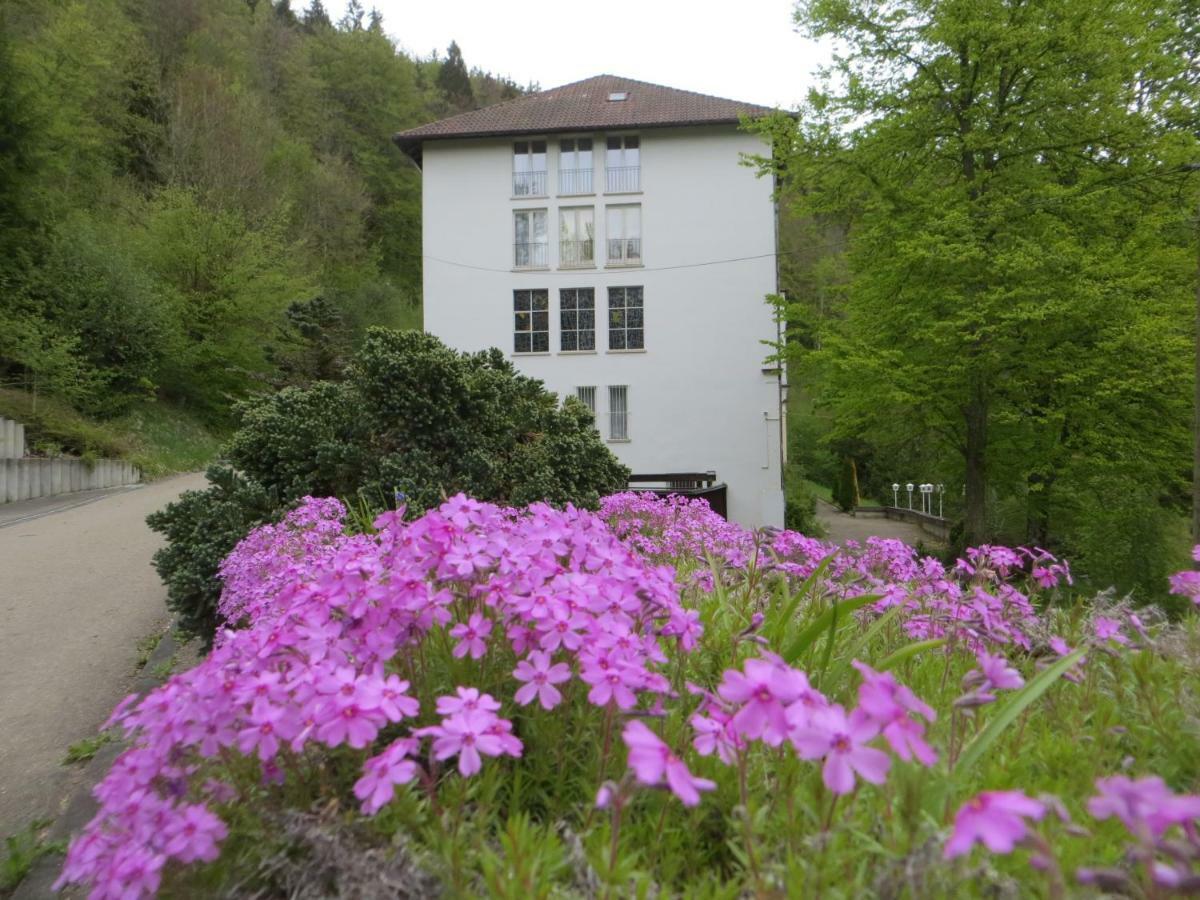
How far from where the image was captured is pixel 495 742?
1.08 meters

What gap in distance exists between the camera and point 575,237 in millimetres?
23234

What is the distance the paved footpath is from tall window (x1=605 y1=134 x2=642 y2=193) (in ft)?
54.6

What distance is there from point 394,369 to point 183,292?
25.5m

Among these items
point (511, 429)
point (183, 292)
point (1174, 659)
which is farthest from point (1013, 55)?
point (183, 292)

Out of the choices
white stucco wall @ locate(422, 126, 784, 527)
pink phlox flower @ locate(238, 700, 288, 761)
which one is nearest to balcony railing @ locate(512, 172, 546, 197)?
white stucco wall @ locate(422, 126, 784, 527)

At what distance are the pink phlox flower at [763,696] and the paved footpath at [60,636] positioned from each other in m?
3.42

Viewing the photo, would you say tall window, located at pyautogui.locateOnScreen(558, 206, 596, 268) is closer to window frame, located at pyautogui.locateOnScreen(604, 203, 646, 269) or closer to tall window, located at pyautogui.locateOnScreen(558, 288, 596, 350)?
window frame, located at pyautogui.locateOnScreen(604, 203, 646, 269)

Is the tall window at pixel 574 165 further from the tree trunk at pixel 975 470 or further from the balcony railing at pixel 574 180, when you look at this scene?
Result: the tree trunk at pixel 975 470

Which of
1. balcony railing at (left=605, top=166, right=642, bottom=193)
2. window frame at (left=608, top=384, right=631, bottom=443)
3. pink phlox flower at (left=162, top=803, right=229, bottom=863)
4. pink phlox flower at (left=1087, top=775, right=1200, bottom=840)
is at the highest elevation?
balcony railing at (left=605, top=166, right=642, bottom=193)

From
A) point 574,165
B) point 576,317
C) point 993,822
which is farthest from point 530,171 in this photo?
point 993,822

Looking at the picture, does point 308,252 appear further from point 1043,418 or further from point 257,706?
point 257,706

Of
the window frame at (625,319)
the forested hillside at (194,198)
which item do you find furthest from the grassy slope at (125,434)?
the window frame at (625,319)

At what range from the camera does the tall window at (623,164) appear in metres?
22.6

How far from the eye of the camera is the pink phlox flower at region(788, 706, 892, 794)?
2.82 feet
